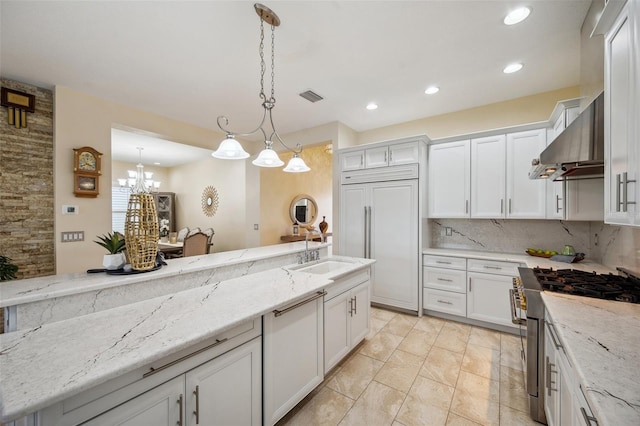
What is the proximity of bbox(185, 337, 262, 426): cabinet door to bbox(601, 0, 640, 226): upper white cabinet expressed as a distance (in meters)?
1.90

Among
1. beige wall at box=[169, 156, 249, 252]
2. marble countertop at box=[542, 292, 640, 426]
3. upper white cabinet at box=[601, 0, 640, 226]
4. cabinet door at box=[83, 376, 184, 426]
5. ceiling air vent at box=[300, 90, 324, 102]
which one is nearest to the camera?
marble countertop at box=[542, 292, 640, 426]

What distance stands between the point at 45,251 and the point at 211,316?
308 centimetres

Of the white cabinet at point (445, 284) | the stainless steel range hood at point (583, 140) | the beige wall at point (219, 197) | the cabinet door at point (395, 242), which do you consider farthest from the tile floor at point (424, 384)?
the beige wall at point (219, 197)

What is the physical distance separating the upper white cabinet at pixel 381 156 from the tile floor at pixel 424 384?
222 centimetres

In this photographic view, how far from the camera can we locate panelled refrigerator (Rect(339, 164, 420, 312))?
133 inches

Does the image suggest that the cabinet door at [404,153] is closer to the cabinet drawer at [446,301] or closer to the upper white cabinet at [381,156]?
the upper white cabinet at [381,156]

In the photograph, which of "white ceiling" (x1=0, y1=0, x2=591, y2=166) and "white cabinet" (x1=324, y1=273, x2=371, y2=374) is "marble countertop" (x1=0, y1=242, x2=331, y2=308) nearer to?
"white cabinet" (x1=324, y1=273, x2=371, y2=374)

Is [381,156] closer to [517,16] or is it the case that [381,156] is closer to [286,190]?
[517,16]

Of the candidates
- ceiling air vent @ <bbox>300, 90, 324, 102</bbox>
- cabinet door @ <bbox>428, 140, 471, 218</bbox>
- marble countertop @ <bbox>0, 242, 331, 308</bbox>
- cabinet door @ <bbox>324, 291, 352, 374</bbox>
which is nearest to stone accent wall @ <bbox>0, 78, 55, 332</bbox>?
marble countertop @ <bbox>0, 242, 331, 308</bbox>

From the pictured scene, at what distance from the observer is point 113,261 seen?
62.9 inches

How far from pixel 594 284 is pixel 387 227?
6.88 feet

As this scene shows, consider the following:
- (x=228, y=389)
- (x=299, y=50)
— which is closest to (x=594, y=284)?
(x=228, y=389)

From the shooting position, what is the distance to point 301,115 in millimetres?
3736

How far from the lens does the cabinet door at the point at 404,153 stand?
3.35 m
